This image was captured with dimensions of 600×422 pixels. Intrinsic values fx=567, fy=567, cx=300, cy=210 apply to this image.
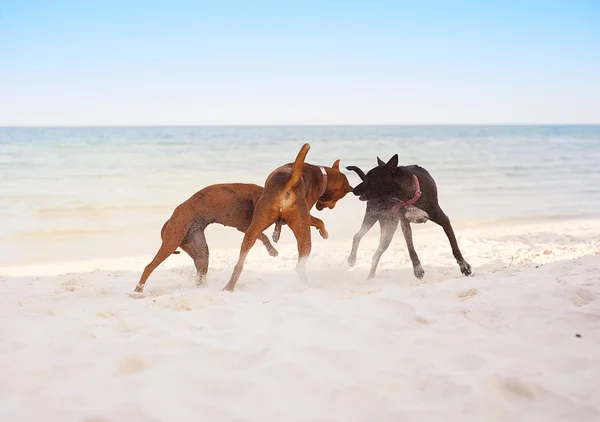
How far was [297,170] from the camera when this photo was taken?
5016 millimetres

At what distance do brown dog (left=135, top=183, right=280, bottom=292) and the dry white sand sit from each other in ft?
1.58

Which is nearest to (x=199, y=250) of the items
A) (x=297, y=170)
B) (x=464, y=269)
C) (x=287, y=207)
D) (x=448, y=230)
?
(x=287, y=207)

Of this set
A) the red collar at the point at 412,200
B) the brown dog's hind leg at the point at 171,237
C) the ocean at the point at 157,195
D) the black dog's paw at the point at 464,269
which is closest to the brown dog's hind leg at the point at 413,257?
the red collar at the point at 412,200

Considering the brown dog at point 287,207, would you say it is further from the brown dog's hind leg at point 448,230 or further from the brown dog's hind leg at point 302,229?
the brown dog's hind leg at point 448,230

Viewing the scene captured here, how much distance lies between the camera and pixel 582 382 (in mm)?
2799

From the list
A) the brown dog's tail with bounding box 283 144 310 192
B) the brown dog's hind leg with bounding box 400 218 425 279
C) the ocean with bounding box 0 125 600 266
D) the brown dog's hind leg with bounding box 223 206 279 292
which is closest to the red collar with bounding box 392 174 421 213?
the brown dog's hind leg with bounding box 400 218 425 279

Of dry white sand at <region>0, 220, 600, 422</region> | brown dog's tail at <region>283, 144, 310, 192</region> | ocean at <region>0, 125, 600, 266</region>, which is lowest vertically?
ocean at <region>0, 125, 600, 266</region>

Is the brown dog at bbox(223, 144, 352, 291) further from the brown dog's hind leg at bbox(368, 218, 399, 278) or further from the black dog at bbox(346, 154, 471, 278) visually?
the brown dog's hind leg at bbox(368, 218, 399, 278)

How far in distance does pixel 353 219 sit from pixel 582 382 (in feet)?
28.3

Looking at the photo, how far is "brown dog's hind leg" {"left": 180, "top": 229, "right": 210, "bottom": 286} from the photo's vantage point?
5484 millimetres

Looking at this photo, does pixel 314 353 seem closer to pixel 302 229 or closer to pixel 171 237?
pixel 302 229

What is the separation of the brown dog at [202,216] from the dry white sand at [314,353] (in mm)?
481

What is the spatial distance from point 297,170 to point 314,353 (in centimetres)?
211

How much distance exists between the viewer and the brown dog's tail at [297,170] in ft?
16.3
